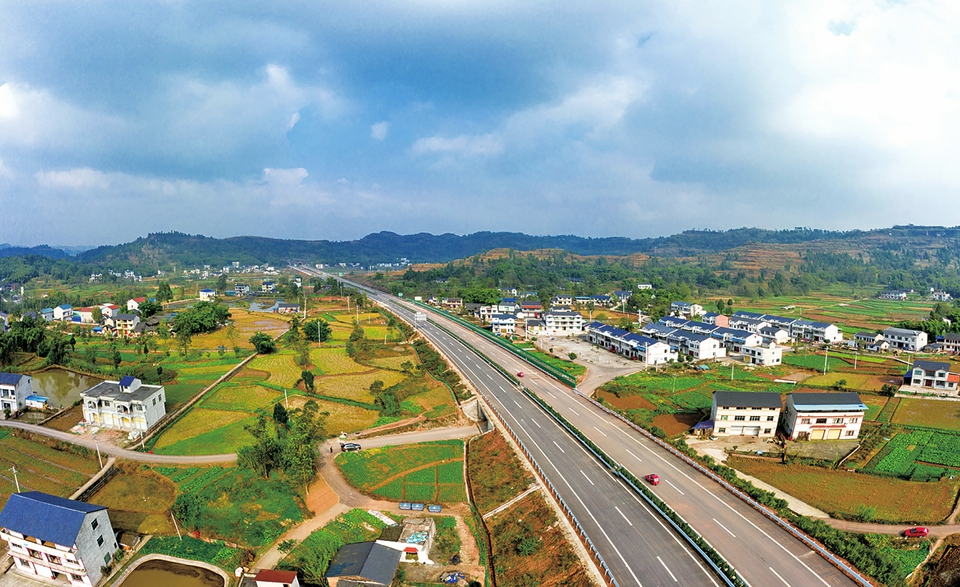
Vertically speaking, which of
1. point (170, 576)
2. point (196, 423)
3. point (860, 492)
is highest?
point (196, 423)

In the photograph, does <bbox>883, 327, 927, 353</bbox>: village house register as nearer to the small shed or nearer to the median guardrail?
the median guardrail

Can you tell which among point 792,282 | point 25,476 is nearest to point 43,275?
point 25,476

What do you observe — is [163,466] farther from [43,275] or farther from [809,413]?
[43,275]

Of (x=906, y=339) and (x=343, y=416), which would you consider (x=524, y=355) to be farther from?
(x=906, y=339)

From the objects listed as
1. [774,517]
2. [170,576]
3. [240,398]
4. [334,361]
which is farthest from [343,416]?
[774,517]

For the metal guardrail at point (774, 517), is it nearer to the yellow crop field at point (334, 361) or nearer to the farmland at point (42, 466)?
the yellow crop field at point (334, 361)

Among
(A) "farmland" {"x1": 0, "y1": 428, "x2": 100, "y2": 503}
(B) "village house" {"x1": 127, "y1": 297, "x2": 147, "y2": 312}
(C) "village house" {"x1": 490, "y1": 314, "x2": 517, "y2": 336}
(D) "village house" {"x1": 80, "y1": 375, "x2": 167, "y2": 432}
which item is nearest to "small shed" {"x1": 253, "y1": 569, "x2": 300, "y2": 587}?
(A) "farmland" {"x1": 0, "y1": 428, "x2": 100, "y2": 503}
